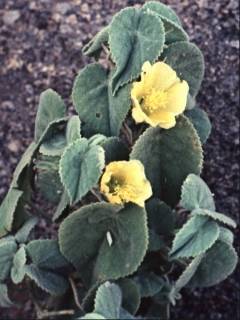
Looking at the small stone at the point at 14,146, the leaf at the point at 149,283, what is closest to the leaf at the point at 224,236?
the leaf at the point at 149,283

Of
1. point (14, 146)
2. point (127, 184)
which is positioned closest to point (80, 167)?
point (127, 184)

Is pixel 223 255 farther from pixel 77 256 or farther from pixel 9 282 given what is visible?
pixel 9 282

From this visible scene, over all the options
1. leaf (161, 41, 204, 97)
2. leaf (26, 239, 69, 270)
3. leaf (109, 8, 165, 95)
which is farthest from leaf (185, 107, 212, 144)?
leaf (26, 239, 69, 270)

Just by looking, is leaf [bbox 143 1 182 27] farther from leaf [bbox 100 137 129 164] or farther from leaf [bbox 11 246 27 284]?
leaf [bbox 11 246 27 284]

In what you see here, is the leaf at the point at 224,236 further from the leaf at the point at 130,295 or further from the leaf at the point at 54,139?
A: the leaf at the point at 54,139

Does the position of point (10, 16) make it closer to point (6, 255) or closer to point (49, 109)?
point (49, 109)
